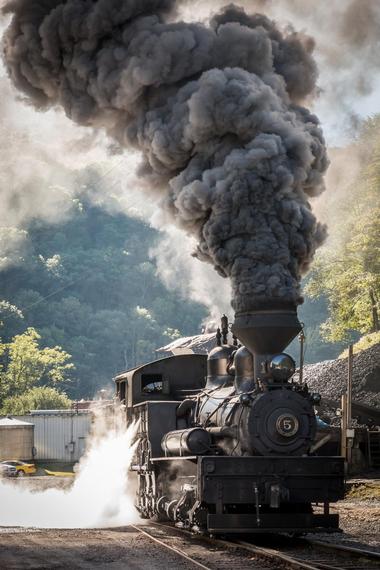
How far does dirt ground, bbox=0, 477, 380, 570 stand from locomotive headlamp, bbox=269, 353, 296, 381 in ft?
8.86

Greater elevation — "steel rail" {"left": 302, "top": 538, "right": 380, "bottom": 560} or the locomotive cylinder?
the locomotive cylinder

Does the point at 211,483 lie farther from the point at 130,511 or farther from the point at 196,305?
the point at 196,305

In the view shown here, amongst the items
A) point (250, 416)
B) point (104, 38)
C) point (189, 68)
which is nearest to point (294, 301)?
point (250, 416)

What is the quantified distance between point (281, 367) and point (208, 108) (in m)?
4.49

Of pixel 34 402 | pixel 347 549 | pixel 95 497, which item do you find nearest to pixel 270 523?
pixel 347 549

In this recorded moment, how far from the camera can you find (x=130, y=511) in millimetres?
18688

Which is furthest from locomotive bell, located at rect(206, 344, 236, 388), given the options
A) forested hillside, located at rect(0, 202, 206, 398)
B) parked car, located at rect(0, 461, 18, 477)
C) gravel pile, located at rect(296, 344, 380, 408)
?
forested hillside, located at rect(0, 202, 206, 398)

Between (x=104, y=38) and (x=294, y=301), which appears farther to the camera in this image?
(x=104, y=38)

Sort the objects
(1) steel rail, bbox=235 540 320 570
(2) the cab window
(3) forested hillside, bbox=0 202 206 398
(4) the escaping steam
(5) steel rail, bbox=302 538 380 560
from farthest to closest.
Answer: (3) forested hillside, bbox=0 202 206 398, (4) the escaping steam, (2) the cab window, (5) steel rail, bbox=302 538 380 560, (1) steel rail, bbox=235 540 320 570

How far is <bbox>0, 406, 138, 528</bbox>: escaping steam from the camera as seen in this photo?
18.5 meters

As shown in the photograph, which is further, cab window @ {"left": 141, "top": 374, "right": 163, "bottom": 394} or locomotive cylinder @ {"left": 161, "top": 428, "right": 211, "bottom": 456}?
cab window @ {"left": 141, "top": 374, "right": 163, "bottom": 394}

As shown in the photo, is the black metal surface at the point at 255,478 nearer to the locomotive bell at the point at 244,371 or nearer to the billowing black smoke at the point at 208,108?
the locomotive bell at the point at 244,371

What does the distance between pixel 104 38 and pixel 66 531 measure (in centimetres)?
901

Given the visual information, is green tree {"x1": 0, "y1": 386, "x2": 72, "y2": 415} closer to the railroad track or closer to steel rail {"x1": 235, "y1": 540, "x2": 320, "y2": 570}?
the railroad track
